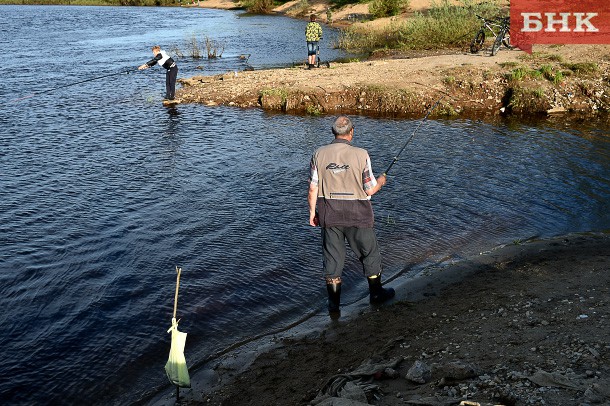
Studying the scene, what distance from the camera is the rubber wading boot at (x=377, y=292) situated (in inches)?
329

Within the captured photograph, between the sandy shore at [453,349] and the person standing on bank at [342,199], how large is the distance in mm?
748

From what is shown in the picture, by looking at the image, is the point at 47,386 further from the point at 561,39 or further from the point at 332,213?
the point at 561,39

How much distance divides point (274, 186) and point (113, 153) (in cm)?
509

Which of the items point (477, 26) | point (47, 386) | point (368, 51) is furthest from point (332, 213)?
point (368, 51)

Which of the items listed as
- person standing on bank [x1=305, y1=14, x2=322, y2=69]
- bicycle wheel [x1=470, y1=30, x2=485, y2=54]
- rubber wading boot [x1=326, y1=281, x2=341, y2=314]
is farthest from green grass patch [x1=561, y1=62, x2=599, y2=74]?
rubber wading boot [x1=326, y1=281, x2=341, y2=314]

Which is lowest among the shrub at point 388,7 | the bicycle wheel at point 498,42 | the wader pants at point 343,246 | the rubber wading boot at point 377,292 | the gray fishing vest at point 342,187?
the rubber wading boot at point 377,292

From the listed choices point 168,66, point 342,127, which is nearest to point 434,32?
point 168,66

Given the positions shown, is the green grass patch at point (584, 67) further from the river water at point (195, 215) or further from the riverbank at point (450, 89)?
the river water at point (195, 215)

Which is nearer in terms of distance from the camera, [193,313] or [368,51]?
[193,313]

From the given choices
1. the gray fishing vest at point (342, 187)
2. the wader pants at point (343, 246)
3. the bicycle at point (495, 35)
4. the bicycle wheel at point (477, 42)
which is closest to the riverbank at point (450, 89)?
the bicycle at point (495, 35)

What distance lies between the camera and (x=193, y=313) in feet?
28.3

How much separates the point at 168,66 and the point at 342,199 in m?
15.5

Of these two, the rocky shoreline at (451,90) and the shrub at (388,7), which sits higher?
the shrub at (388,7)

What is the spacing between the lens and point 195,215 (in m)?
12.4
